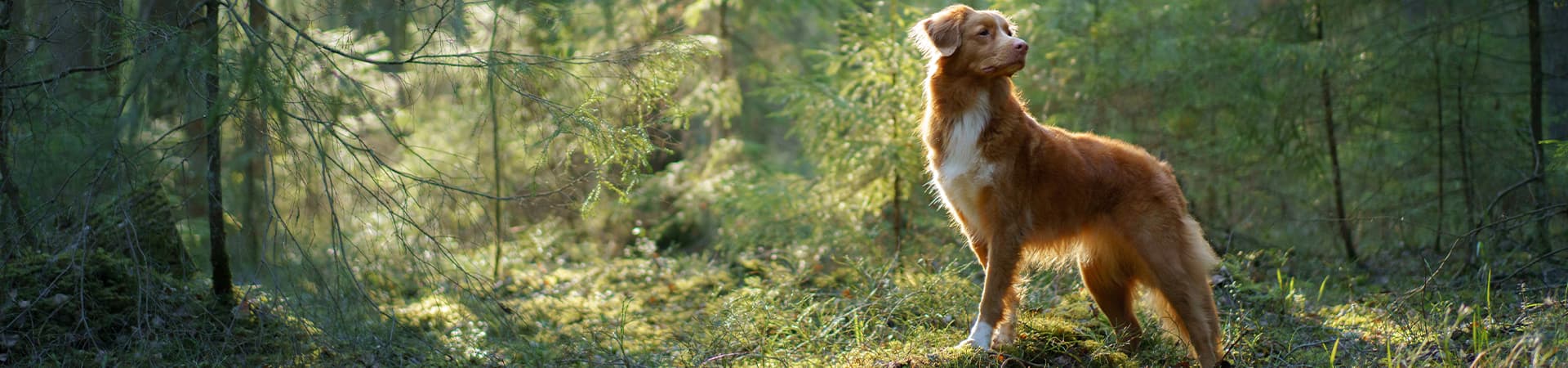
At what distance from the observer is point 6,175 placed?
13.9 ft

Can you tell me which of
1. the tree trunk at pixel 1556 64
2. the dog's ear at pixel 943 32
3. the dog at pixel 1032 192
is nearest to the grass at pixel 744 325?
the dog at pixel 1032 192

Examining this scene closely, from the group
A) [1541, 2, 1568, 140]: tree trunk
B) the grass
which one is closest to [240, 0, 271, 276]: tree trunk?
the grass

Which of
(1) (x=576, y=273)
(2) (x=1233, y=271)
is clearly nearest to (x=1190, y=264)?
(2) (x=1233, y=271)

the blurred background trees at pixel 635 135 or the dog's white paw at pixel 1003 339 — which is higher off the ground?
the blurred background trees at pixel 635 135

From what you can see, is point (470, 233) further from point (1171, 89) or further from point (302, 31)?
point (1171, 89)

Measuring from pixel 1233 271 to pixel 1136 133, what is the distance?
8.88 ft

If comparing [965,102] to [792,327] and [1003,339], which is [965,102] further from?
[792,327]

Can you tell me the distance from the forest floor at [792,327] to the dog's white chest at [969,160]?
2.24ft

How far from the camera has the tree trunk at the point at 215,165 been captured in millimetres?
3646

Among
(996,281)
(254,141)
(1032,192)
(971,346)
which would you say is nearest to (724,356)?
(971,346)

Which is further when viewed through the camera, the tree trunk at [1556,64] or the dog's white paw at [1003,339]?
the tree trunk at [1556,64]

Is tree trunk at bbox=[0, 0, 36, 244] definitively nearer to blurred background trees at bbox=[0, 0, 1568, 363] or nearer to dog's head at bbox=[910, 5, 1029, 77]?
blurred background trees at bbox=[0, 0, 1568, 363]

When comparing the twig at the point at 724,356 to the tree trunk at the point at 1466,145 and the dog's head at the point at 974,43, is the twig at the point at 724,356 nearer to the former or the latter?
the dog's head at the point at 974,43

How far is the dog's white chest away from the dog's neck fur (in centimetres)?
1
